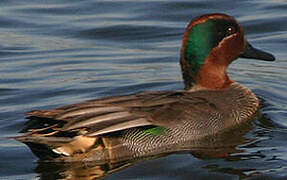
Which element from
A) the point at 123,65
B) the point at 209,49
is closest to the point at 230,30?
the point at 209,49

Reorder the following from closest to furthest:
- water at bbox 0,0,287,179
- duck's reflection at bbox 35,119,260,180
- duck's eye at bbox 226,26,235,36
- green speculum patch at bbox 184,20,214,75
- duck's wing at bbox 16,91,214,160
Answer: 1. duck's wing at bbox 16,91,214,160
2. duck's reflection at bbox 35,119,260,180
3. water at bbox 0,0,287,179
4. green speculum patch at bbox 184,20,214,75
5. duck's eye at bbox 226,26,235,36

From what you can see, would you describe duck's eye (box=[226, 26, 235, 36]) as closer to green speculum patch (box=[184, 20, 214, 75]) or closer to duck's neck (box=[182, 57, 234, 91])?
green speculum patch (box=[184, 20, 214, 75])

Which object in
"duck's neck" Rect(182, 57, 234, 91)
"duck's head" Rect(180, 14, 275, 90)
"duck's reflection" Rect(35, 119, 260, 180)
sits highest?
"duck's head" Rect(180, 14, 275, 90)

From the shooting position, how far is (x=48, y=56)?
11039 millimetres

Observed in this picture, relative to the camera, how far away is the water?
7.11 meters

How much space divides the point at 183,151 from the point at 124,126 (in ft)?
1.92

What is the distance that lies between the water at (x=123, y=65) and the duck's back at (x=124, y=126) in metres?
0.16

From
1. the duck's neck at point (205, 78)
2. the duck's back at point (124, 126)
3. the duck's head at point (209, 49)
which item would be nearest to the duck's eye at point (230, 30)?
the duck's head at point (209, 49)

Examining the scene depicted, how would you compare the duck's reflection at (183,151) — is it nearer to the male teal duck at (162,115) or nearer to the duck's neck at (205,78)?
the male teal duck at (162,115)

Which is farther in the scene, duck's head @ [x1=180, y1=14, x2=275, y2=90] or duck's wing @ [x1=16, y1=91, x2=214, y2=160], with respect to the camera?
duck's head @ [x1=180, y1=14, x2=275, y2=90]

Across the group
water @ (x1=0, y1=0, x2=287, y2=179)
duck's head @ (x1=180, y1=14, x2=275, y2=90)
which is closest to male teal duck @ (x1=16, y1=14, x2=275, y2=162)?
duck's head @ (x1=180, y1=14, x2=275, y2=90)

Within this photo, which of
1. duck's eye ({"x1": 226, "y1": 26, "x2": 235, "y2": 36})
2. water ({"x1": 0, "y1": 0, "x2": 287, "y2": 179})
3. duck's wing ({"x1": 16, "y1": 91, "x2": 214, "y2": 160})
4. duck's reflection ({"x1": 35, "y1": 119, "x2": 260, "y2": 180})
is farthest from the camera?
duck's eye ({"x1": 226, "y1": 26, "x2": 235, "y2": 36})

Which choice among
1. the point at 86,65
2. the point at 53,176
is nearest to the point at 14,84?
the point at 86,65

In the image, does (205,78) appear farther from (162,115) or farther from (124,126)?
(124,126)
